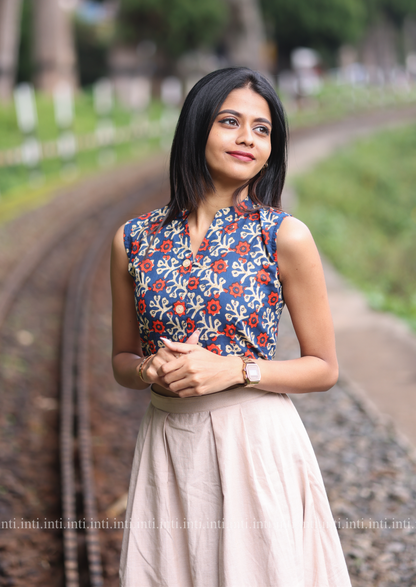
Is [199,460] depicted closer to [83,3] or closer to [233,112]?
[233,112]

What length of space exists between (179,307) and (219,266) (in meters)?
0.15

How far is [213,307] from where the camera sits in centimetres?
177

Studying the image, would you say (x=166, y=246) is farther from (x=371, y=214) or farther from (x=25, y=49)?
(x=25, y=49)

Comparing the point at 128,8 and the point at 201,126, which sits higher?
the point at 128,8

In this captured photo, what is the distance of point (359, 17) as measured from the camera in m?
41.0

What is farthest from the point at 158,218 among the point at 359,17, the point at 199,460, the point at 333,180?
the point at 359,17

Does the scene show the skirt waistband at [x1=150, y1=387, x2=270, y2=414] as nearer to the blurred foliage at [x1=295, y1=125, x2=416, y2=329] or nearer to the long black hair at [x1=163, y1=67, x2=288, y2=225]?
the long black hair at [x1=163, y1=67, x2=288, y2=225]

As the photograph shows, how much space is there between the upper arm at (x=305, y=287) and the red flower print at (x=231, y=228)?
0.40 feet

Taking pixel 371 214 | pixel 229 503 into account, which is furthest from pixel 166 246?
pixel 371 214

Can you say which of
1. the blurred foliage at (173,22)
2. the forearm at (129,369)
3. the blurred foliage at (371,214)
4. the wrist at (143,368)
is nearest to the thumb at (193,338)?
the wrist at (143,368)

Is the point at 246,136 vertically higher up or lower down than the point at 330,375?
higher up

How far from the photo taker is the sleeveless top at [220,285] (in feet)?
5.81

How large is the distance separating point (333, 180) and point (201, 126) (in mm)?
16624

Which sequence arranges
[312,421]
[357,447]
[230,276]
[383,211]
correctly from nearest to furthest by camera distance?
[230,276]
[357,447]
[312,421]
[383,211]
